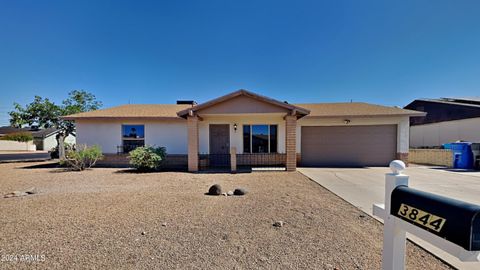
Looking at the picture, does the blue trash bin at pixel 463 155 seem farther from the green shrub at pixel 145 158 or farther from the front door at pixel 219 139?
the green shrub at pixel 145 158

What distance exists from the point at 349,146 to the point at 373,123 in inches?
78.0

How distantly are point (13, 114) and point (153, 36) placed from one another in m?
19.9

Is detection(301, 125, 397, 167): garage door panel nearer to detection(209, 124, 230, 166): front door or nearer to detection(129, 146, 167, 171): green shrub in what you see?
detection(209, 124, 230, 166): front door

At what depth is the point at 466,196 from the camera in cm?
615

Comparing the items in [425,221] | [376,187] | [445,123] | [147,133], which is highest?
[445,123]

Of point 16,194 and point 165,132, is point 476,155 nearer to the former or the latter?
point 165,132

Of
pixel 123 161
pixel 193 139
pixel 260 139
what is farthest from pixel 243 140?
pixel 123 161

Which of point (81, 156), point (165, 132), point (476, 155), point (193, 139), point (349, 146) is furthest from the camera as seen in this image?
point (165, 132)

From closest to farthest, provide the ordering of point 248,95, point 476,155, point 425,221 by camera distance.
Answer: point 425,221 < point 248,95 < point 476,155

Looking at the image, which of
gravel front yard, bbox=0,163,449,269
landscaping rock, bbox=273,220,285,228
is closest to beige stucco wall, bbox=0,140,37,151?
gravel front yard, bbox=0,163,449,269

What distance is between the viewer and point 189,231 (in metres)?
3.87

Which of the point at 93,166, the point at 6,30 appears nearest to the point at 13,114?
the point at 6,30

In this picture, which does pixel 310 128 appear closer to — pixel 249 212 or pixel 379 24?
pixel 379 24

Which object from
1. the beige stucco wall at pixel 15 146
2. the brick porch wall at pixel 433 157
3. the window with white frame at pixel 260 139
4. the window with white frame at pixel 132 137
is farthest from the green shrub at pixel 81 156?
the beige stucco wall at pixel 15 146
